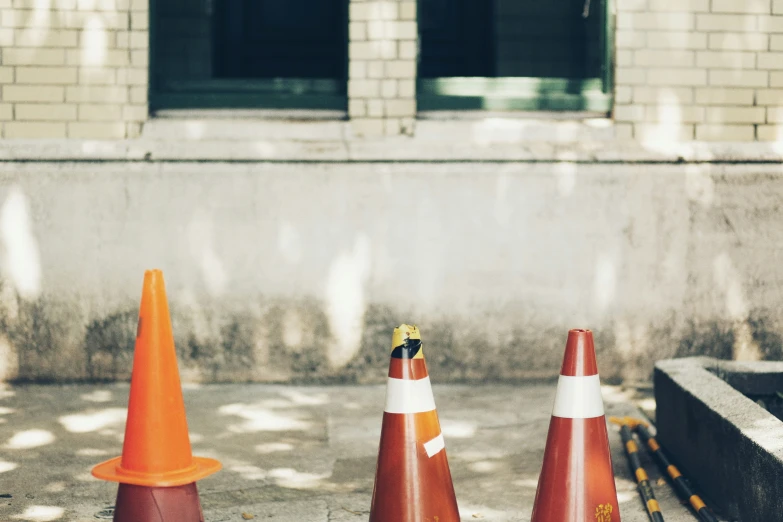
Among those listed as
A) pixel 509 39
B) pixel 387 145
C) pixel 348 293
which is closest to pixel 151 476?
pixel 348 293

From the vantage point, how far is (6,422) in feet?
16.6

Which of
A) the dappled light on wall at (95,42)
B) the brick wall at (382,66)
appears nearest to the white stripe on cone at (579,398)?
the brick wall at (382,66)

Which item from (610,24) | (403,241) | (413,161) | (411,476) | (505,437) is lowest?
(505,437)

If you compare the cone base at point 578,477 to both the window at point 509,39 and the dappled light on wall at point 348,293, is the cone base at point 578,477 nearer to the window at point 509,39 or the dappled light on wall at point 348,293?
the dappled light on wall at point 348,293

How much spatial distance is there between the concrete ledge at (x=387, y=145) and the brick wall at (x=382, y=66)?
0.37 ft

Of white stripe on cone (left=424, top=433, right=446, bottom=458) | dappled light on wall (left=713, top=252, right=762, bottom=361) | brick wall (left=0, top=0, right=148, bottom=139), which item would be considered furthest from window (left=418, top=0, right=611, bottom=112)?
white stripe on cone (left=424, top=433, right=446, bottom=458)

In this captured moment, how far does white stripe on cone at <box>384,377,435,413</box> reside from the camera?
3.05 meters

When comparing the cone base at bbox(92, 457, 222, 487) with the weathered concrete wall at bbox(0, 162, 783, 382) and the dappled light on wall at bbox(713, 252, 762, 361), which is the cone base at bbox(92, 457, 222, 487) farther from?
the dappled light on wall at bbox(713, 252, 762, 361)

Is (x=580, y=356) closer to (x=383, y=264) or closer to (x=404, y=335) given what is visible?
(x=404, y=335)

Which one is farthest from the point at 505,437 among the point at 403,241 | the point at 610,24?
the point at 610,24

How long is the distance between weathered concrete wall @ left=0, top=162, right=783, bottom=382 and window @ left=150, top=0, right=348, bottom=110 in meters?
0.64

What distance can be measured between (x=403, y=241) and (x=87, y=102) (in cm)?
221

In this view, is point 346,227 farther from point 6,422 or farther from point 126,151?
point 6,422

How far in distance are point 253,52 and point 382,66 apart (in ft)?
7.24
